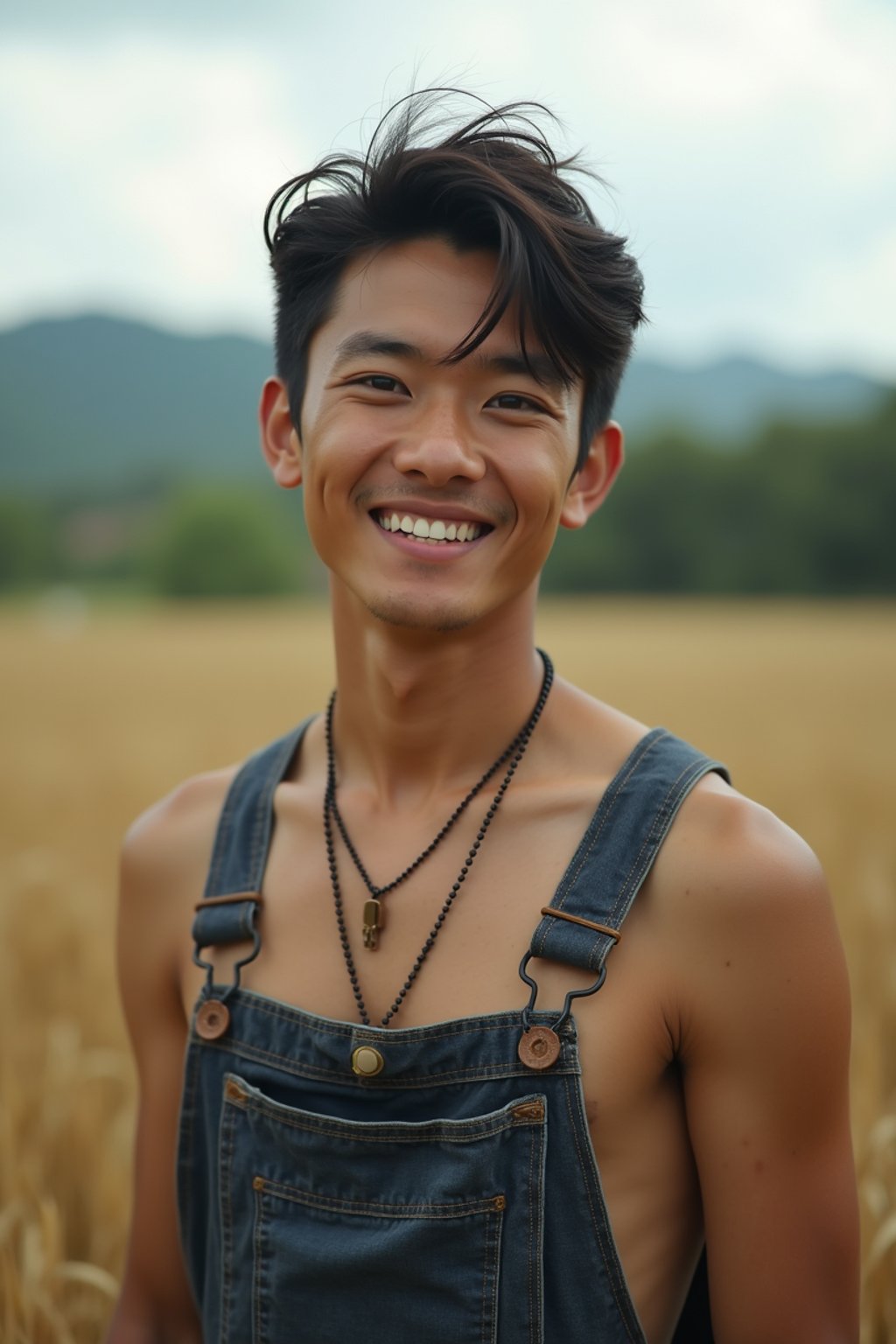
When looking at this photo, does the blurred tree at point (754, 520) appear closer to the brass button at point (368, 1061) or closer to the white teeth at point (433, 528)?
the white teeth at point (433, 528)

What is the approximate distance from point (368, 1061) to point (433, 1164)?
171 mm

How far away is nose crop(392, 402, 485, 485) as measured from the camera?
1.99 meters

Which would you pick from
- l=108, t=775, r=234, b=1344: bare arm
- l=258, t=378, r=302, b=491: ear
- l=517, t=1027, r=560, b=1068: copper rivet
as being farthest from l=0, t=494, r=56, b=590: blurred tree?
l=517, t=1027, r=560, b=1068: copper rivet

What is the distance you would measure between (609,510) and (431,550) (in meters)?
66.1

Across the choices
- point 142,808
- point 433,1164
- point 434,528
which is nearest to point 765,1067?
point 433,1164

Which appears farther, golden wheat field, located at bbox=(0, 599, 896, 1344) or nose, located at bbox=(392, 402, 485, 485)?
Answer: golden wheat field, located at bbox=(0, 599, 896, 1344)

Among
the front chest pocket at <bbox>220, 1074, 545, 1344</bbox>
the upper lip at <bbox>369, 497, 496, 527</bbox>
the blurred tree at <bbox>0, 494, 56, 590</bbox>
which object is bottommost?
the front chest pocket at <bbox>220, 1074, 545, 1344</bbox>

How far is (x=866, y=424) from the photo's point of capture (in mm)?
66438

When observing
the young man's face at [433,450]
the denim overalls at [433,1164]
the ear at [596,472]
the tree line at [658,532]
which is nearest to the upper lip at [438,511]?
the young man's face at [433,450]

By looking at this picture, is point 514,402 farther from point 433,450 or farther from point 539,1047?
point 539,1047

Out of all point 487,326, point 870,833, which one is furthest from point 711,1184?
point 870,833

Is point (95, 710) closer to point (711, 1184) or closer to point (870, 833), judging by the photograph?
point (870, 833)

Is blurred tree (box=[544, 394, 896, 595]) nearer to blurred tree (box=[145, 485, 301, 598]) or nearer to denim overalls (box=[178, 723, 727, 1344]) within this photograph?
blurred tree (box=[145, 485, 301, 598])

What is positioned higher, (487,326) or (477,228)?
(477,228)
